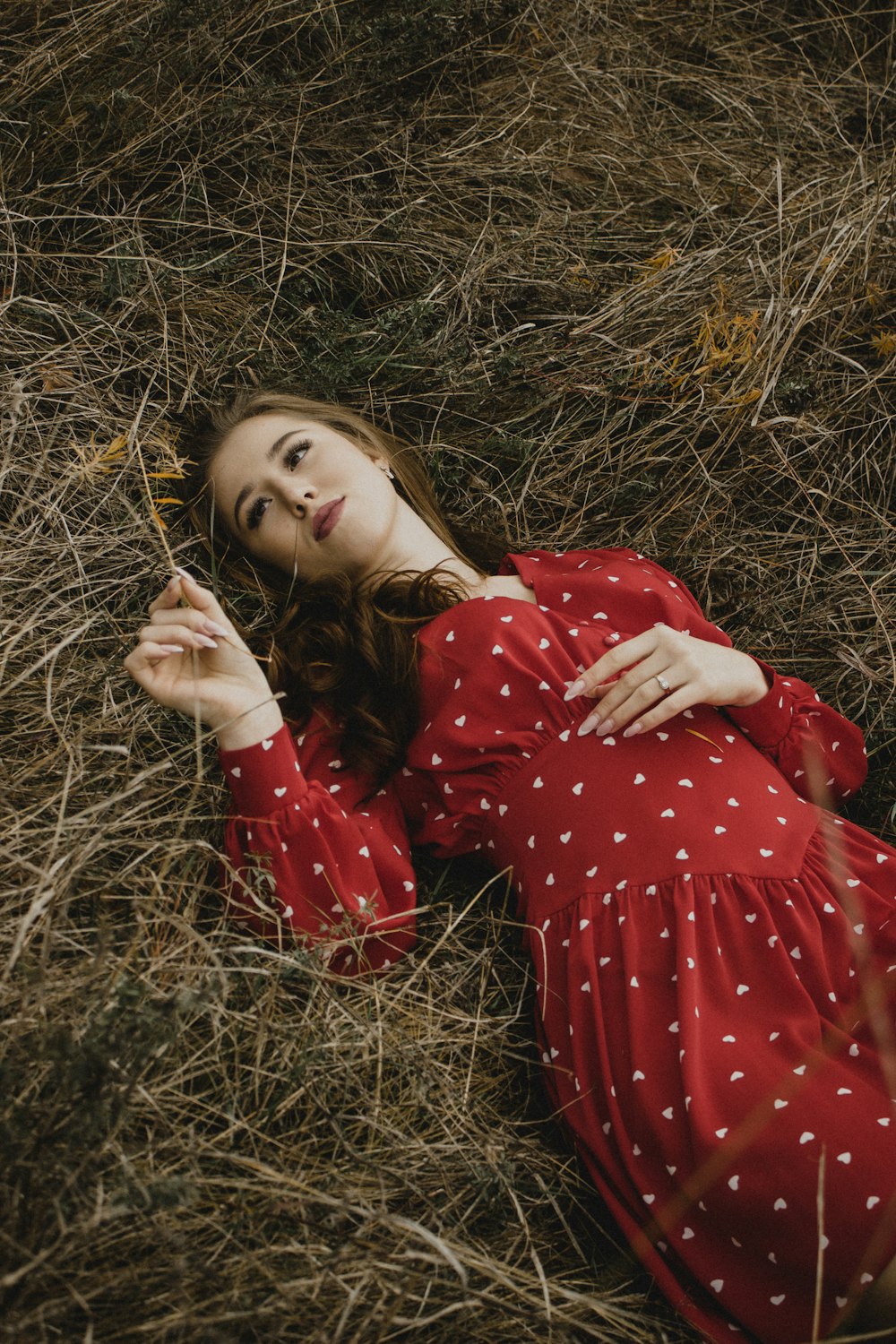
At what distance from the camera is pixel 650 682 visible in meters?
2.06

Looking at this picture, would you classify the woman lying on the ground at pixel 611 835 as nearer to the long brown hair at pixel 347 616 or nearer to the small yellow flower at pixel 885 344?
the long brown hair at pixel 347 616

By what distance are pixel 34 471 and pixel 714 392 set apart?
2038 mm

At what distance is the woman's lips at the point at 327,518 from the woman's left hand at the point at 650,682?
2.48ft

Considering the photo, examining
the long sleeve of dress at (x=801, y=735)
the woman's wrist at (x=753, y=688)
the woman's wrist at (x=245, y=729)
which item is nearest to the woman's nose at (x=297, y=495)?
the woman's wrist at (x=245, y=729)

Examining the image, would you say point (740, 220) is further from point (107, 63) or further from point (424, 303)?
point (107, 63)

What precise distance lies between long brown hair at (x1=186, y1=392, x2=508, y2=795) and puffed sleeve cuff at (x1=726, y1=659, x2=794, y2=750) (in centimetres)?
79

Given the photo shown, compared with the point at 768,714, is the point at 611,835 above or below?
above

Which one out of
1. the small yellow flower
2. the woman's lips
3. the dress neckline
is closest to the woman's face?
the woman's lips

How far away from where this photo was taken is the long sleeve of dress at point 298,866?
6.64ft

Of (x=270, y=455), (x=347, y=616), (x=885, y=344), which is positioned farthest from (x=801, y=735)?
(x=270, y=455)

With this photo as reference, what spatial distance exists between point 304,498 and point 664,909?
4.37 ft

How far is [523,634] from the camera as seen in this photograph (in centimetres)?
228

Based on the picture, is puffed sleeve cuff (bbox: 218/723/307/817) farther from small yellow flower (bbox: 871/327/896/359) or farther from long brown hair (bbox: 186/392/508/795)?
small yellow flower (bbox: 871/327/896/359)

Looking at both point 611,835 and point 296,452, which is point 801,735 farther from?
point 296,452
